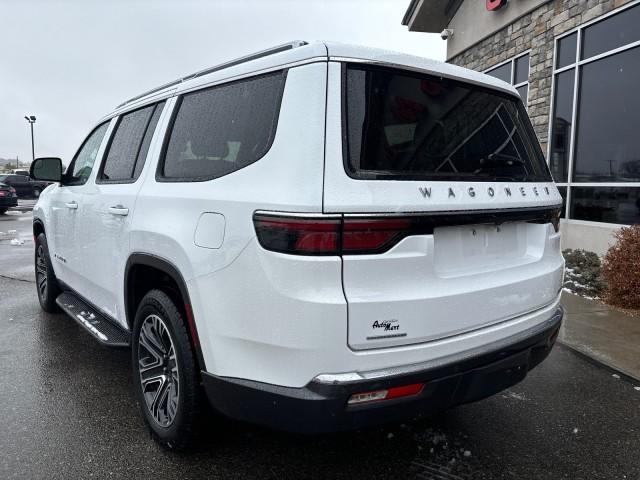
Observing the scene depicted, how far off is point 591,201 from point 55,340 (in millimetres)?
7213

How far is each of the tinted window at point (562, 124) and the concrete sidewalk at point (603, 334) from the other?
3222 millimetres

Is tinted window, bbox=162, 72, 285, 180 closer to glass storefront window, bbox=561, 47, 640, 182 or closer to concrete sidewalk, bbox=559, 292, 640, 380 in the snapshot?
concrete sidewalk, bbox=559, 292, 640, 380

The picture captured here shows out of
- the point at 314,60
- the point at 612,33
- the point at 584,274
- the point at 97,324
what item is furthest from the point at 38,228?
the point at 612,33

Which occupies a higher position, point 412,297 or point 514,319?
point 412,297

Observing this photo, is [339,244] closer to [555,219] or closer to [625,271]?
[555,219]

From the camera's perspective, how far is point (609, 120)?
24.0 ft

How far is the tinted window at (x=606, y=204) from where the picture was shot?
670cm

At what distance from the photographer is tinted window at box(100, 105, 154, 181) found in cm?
311

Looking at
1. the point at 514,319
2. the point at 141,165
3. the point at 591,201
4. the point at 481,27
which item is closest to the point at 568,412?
the point at 514,319

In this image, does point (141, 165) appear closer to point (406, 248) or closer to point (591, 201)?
point (406, 248)

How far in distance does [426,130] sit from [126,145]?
2.10 meters

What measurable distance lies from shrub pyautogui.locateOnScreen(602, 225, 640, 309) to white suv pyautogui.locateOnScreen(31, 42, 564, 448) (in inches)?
129

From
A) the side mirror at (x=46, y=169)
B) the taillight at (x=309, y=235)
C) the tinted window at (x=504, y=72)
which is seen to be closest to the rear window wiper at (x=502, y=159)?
the taillight at (x=309, y=235)

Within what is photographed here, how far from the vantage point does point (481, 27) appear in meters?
10.5
